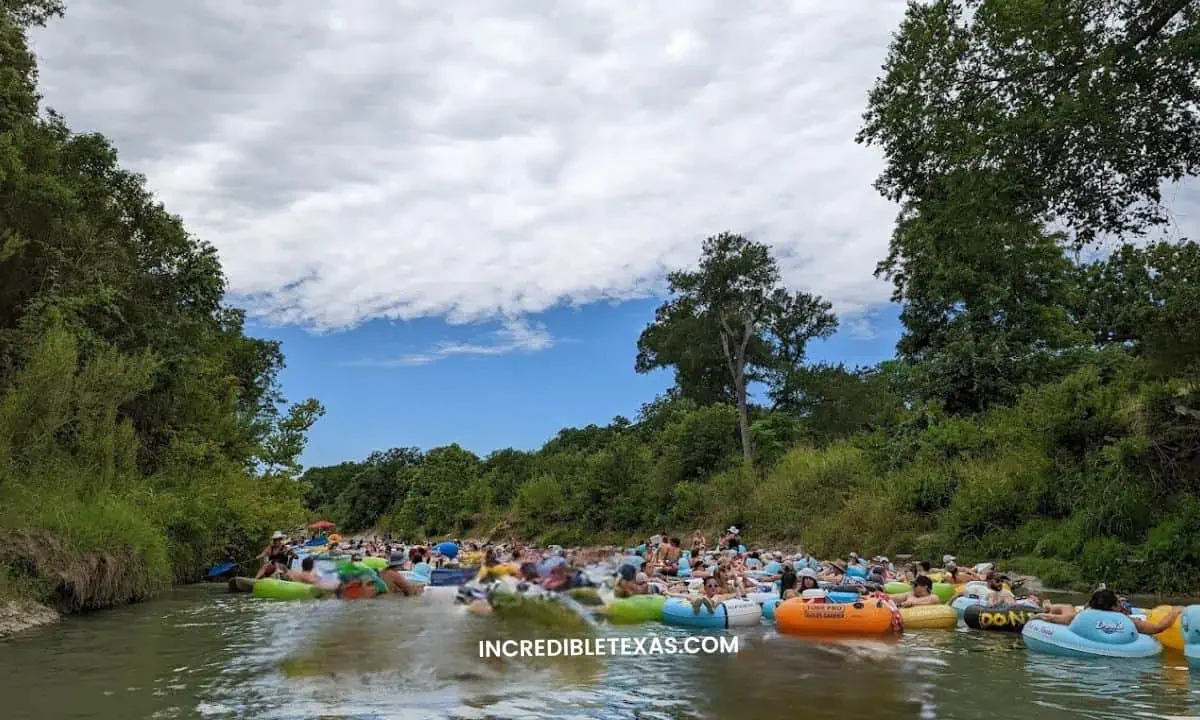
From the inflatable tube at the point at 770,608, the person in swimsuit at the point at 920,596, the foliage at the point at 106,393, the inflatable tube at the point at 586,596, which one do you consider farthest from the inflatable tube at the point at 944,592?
the foliage at the point at 106,393

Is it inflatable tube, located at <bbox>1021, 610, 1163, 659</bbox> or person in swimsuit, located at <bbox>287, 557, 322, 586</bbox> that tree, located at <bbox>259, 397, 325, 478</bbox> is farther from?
inflatable tube, located at <bbox>1021, 610, 1163, 659</bbox>

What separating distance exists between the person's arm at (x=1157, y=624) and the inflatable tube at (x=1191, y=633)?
Answer: 0.83 feet

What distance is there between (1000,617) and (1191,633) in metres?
2.65

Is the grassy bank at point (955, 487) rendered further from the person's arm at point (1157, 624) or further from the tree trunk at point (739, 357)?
the person's arm at point (1157, 624)

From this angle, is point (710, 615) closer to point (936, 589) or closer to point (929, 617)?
point (929, 617)

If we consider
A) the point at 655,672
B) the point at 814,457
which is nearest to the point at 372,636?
the point at 655,672

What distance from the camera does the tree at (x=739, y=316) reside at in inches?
1444

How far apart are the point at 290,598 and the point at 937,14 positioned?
1605 centimetres

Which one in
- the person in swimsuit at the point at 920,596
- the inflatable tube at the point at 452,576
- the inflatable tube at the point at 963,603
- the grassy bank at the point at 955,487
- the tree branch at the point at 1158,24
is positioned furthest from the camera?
the grassy bank at the point at 955,487

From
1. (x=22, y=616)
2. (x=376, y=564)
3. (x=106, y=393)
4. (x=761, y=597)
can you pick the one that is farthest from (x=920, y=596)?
(x=106, y=393)

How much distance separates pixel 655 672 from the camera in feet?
31.3

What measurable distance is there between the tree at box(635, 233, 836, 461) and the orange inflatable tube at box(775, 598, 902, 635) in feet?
75.7

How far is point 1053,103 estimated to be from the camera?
474 inches

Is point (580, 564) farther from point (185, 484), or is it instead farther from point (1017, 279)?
point (1017, 279)
